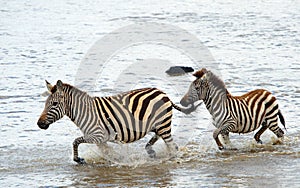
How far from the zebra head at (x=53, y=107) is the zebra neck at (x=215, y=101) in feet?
7.23

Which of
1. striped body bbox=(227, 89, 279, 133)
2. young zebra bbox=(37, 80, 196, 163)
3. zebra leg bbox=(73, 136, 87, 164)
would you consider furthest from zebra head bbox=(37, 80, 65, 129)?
striped body bbox=(227, 89, 279, 133)

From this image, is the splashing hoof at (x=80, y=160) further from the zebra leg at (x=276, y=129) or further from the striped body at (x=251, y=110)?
the zebra leg at (x=276, y=129)

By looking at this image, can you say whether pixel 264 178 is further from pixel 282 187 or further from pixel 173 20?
pixel 173 20

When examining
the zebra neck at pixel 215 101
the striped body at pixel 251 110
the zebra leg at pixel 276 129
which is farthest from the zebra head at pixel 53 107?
the zebra leg at pixel 276 129

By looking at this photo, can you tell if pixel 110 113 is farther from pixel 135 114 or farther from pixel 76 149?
pixel 76 149

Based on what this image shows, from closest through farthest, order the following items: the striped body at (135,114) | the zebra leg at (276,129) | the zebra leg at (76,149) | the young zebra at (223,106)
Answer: the zebra leg at (76,149)
the striped body at (135,114)
the young zebra at (223,106)
the zebra leg at (276,129)

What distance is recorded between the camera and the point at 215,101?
10.8 metres

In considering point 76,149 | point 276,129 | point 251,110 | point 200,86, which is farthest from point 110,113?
point 276,129

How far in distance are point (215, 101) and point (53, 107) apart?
7.95 ft

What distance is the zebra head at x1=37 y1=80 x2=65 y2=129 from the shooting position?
1009 centimetres

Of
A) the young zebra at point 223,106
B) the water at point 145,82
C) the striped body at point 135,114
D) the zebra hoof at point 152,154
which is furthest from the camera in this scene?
the young zebra at point 223,106

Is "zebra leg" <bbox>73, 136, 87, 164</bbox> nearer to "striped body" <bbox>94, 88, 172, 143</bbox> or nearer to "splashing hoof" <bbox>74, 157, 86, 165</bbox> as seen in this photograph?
"splashing hoof" <bbox>74, 157, 86, 165</bbox>

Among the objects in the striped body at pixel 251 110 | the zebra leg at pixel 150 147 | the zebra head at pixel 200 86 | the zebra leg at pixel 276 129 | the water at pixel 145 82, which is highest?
the zebra head at pixel 200 86

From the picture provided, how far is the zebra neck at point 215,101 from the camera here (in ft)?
35.3
